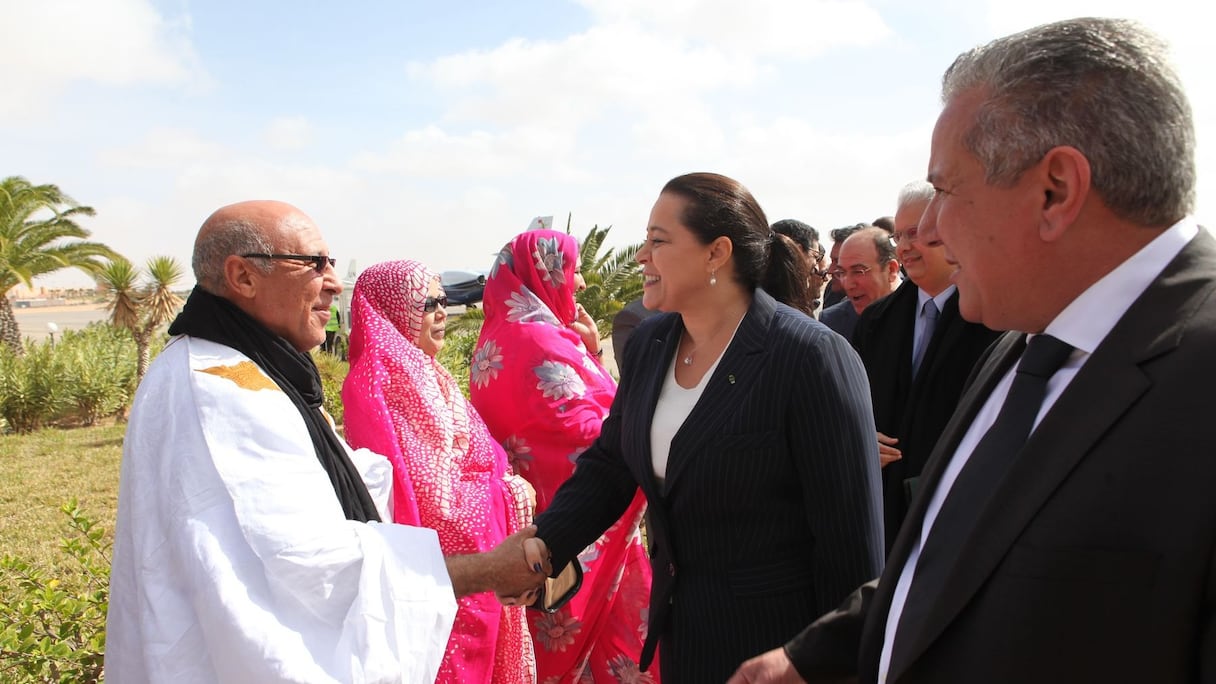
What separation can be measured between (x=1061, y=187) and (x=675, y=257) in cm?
136

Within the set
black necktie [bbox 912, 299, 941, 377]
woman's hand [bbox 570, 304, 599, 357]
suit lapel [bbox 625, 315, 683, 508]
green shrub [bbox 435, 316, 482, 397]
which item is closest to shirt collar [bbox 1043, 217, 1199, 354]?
suit lapel [bbox 625, 315, 683, 508]

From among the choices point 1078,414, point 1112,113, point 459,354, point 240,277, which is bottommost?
point 459,354

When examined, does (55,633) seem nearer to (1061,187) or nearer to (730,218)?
A: (730,218)

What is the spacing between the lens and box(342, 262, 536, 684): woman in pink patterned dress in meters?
3.01

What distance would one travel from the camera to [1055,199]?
113 centimetres

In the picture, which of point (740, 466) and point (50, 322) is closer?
point (740, 466)

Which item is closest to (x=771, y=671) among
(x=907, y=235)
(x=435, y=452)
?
(x=435, y=452)

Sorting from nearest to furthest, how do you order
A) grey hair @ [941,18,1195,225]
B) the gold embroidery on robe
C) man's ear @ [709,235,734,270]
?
grey hair @ [941,18,1195,225]
the gold embroidery on robe
man's ear @ [709,235,734,270]

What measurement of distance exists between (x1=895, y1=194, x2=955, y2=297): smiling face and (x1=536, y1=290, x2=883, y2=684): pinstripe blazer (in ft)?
3.62

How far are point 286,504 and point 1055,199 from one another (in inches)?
62.2

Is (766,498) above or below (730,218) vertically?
below

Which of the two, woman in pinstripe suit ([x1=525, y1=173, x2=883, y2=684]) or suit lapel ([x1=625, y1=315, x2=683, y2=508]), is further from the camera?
suit lapel ([x1=625, y1=315, x2=683, y2=508])

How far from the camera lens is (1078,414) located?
1052mm

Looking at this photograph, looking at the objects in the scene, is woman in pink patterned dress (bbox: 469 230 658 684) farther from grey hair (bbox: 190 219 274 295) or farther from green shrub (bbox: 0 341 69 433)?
green shrub (bbox: 0 341 69 433)
